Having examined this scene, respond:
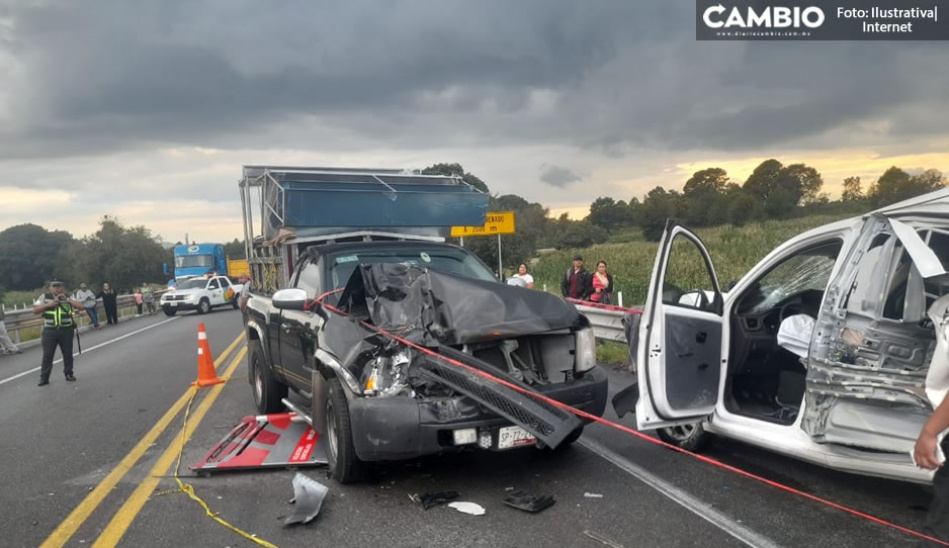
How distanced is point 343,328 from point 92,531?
2.02 meters

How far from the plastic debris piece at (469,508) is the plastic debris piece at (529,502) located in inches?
7.6

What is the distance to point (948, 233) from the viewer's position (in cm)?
363

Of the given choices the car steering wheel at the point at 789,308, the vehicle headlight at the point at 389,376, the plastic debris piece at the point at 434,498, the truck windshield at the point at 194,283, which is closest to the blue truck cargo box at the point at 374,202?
the vehicle headlight at the point at 389,376

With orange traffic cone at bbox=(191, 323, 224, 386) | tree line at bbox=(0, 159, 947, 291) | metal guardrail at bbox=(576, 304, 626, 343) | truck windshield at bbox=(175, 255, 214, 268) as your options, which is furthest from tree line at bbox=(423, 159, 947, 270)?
truck windshield at bbox=(175, 255, 214, 268)

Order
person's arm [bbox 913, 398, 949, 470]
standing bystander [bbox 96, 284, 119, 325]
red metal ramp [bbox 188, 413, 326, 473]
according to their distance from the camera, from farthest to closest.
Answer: standing bystander [bbox 96, 284, 119, 325] < red metal ramp [bbox 188, 413, 326, 473] < person's arm [bbox 913, 398, 949, 470]

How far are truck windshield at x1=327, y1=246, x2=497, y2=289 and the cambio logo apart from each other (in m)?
6.32

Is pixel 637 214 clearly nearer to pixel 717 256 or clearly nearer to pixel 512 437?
pixel 717 256

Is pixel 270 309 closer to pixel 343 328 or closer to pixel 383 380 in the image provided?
pixel 343 328

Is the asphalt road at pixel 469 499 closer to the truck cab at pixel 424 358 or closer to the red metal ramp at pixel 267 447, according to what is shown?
the red metal ramp at pixel 267 447

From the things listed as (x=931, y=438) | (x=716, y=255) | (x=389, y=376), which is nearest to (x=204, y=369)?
(x=389, y=376)

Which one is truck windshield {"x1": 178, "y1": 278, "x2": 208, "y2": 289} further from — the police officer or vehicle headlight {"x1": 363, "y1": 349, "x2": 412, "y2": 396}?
vehicle headlight {"x1": 363, "y1": 349, "x2": 412, "y2": 396}

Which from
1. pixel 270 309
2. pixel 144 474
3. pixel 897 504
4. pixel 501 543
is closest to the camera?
pixel 501 543

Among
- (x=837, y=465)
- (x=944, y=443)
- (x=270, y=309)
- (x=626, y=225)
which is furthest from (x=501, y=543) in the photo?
(x=626, y=225)

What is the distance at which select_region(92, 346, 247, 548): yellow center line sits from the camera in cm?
424
